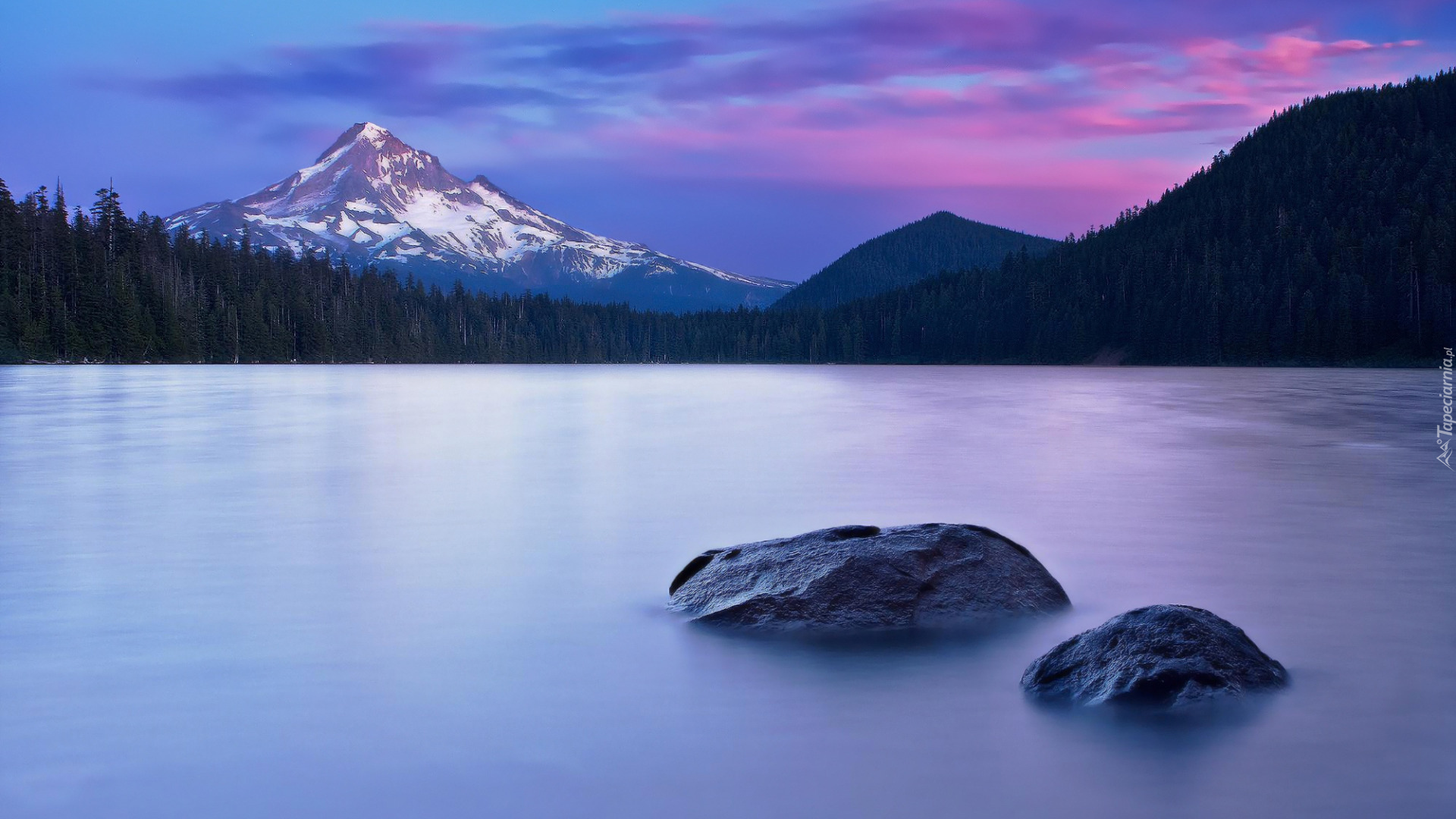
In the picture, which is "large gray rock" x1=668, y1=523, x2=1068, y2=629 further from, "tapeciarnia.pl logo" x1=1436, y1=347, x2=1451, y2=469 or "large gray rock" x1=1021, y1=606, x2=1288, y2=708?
"tapeciarnia.pl logo" x1=1436, y1=347, x2=1451, y2=469

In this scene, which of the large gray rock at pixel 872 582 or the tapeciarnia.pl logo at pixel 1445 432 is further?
the tapeciarnia.pl logo at pixel 1445 432

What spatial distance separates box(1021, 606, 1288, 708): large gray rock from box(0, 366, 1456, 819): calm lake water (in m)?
0.26

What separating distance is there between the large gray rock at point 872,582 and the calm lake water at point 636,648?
488 millimetres

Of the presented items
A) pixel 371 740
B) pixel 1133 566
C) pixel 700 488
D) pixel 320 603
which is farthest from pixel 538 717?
pixel 700 488

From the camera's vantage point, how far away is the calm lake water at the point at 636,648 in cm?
616

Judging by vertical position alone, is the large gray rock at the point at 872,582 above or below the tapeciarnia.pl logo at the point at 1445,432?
above

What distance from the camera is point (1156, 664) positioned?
748cm

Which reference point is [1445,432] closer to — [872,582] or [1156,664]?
[872,582]

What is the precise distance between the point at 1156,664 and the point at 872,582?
2.91 meters

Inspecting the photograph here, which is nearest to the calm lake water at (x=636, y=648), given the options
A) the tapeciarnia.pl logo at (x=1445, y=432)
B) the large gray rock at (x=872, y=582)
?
the large gray rock at (x=872, y=582)

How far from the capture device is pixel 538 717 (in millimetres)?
7387

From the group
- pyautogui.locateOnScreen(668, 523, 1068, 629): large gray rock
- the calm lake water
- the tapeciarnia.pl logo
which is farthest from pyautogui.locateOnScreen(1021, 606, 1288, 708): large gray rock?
the tapeciarnia.pl logo

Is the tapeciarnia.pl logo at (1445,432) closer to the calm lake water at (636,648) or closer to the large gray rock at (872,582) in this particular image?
the calm lake water at (636,648)

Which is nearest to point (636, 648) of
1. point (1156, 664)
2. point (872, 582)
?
point (872, 582)
